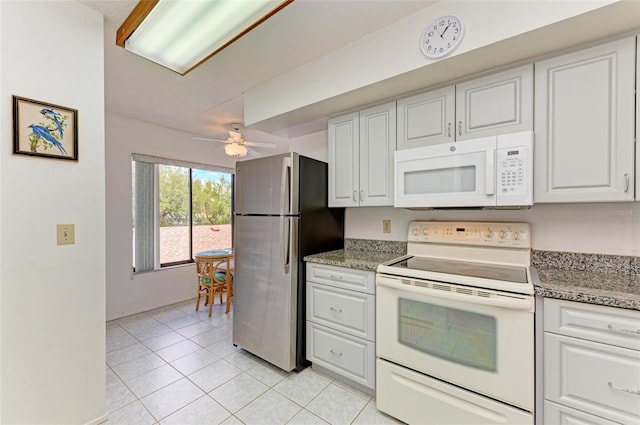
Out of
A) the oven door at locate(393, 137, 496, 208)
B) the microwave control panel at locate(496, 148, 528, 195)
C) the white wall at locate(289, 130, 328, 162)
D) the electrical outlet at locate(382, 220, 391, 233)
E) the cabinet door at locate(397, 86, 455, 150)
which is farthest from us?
the white wall at locate(289, 130, 328, 162)

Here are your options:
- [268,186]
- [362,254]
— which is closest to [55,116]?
[268,186]

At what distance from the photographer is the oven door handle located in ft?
4.31

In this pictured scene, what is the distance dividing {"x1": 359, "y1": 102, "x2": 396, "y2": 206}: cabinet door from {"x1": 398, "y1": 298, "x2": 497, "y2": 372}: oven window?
0.85 meters

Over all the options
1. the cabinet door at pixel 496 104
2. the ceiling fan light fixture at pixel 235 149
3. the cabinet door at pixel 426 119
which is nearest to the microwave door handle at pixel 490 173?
the cabinet door at pixel 496 104

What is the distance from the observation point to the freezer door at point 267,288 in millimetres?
2148

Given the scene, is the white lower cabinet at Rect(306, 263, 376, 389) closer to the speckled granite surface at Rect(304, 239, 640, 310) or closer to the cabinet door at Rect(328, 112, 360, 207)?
the speckled granite surface at Rect(304, 239, 640, 310)

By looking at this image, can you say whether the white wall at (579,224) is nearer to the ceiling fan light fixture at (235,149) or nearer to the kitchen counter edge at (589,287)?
the kitchen counter edge at (589,287)

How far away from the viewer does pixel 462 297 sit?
1.45m

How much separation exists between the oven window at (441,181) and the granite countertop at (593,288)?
66 cm

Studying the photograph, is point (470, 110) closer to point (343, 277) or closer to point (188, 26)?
point (343, 277)

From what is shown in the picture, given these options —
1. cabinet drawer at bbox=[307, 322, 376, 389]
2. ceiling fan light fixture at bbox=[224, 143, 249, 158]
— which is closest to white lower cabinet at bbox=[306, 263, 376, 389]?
cabinet drawer at bbox=[307, 322, 376, 389]

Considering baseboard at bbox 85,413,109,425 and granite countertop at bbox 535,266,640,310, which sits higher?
granite countertop at bbox 535,266,640,310

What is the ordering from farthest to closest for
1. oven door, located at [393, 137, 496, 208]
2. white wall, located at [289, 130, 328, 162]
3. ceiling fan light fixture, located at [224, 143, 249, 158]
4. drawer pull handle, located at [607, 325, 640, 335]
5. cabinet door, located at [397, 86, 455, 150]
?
ceiling fan light fixture, located at [224, 143, 249, 158]
white wall, located at [289, 130, 328, 162]
cabinet door, located at [397, 86, 455, 150]
oven door, located at [393, 137, 496, 208]
drawer pull handle, located at [607, 325, 640, 335]

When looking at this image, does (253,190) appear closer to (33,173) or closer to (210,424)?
(33,173)
